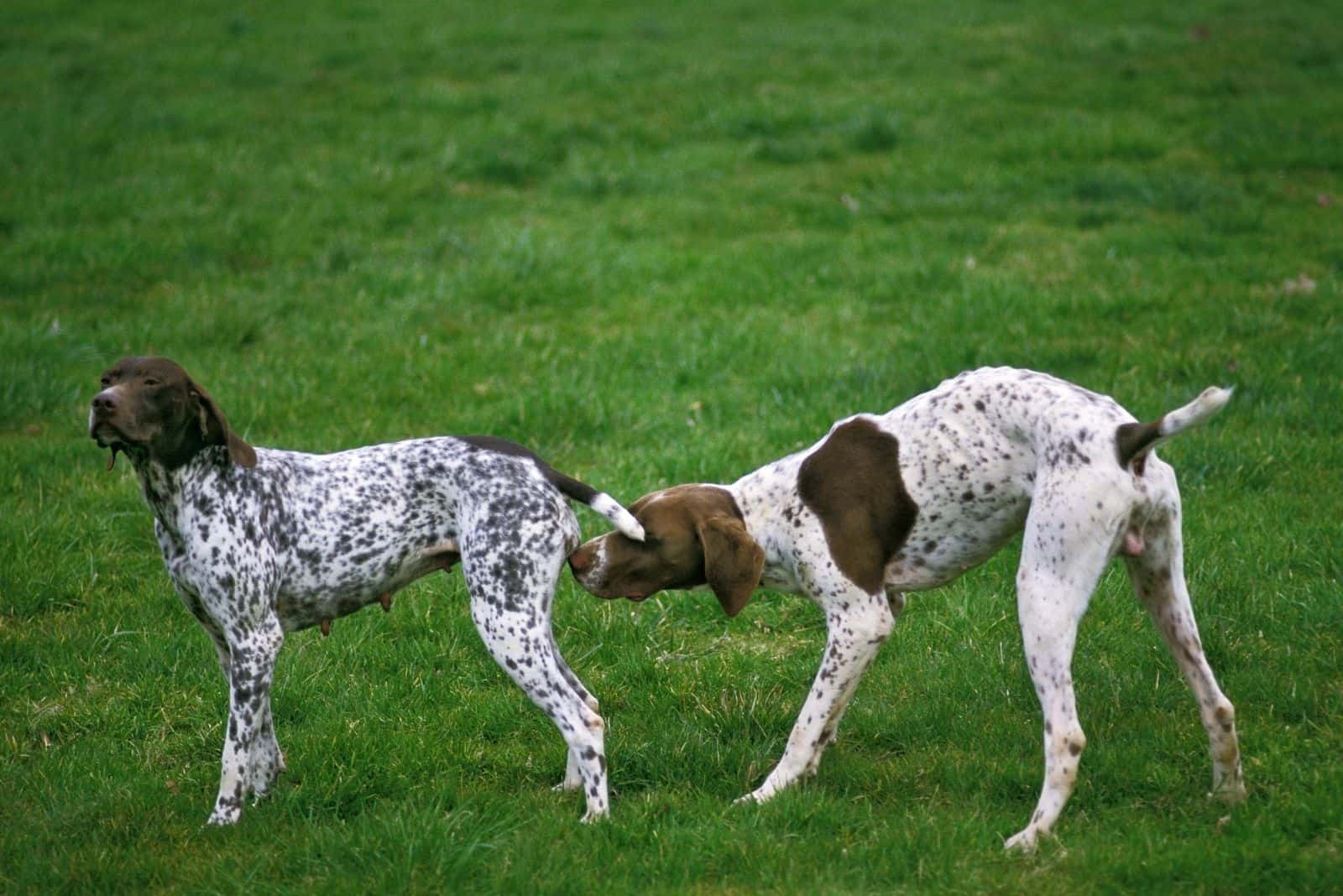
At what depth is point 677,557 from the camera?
5.35 m

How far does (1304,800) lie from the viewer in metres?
4.64

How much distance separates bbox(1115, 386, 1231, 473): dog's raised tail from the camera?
4.36m

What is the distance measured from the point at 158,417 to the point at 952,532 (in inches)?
106

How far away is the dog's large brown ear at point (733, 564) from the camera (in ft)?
17.2

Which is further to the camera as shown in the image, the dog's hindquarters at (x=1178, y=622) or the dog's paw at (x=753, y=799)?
the dog's paw at (x=753, y=799)

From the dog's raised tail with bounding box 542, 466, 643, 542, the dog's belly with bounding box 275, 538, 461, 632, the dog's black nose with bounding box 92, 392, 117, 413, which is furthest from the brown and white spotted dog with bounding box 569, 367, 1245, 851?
the dog's black nose with bounding box 92, 392, 117, 413

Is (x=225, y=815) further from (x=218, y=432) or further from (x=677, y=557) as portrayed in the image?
(x=677, y=557)

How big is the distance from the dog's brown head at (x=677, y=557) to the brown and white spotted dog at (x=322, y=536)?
0.37 feet

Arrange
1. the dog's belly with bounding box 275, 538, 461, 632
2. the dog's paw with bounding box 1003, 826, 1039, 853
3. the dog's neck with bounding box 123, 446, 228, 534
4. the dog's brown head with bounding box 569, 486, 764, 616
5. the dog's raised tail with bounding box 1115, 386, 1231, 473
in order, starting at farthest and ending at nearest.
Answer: the dog's brown head with bounding box 569, 486, 764, 616, the dog's belly with bounding box 275, 538, 461, 632, the dog's neck with bounding box 123, 446, 228, 534, the dog's paw with bounding box 1003, 826, 1039, 853, the dog's raised tail with bounding box 1115, 386, 1231, 473

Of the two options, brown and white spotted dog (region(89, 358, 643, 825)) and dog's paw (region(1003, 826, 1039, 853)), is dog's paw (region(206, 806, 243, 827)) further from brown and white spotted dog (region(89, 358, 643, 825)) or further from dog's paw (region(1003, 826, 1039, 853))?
dog's paw (region(1003, 826, 1039, 853))

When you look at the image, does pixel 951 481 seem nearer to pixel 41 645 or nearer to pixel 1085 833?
pixel 1085 833

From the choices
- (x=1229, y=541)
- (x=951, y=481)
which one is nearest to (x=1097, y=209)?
(x=1229, y=541)

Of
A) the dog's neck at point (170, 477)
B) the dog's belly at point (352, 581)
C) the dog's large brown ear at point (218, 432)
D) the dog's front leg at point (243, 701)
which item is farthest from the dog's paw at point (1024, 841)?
the dog's neck at point (170, 477)

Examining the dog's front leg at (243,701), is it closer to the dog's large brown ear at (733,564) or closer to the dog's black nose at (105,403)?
the dog's black nose at (105,403)
